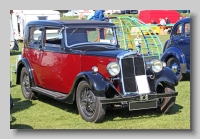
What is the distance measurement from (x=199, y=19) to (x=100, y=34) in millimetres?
1701

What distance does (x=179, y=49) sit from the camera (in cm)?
905

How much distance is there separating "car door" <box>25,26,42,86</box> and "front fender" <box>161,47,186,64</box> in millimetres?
3288

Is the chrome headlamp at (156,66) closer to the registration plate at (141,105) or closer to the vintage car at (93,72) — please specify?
the vintage car at (93,72)

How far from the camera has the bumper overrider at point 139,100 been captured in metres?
5.75

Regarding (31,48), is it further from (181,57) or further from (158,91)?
(181,57)

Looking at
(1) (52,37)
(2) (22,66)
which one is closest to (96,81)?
(1) (52,37)

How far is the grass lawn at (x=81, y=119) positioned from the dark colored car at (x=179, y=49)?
1.61 m

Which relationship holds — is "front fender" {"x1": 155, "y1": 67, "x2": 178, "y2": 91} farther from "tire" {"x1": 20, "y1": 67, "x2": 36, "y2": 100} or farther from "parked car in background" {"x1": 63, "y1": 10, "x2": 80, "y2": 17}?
"tire" {"x1": 20, "y1": 67, "x2": 36, "y2": 100}

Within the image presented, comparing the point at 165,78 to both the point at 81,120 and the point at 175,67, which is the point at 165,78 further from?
the point at 175,67

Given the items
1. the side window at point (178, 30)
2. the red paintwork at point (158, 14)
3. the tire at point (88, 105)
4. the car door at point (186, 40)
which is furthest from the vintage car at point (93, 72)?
the side window at point (178, 30)

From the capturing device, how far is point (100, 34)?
22.6 ft

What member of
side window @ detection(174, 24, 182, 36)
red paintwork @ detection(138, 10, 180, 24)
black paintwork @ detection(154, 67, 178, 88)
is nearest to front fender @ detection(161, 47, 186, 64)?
side window @ detection(174, 24, 182, 36)

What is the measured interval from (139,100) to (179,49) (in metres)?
3.54

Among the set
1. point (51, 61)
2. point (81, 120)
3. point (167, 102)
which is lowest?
point (81, 120)
